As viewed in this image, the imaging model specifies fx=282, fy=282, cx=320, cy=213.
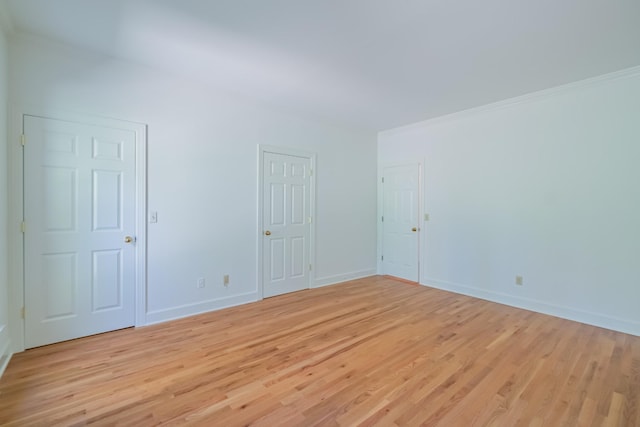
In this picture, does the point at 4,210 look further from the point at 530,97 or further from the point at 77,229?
the point at 530,97

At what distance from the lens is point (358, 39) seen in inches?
90.7

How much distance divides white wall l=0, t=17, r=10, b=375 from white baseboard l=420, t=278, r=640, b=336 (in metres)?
4.81

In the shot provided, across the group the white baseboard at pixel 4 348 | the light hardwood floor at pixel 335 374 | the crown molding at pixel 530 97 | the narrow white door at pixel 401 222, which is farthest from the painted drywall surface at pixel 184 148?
the crown molding at pixel 530 97

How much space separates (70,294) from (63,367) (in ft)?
2.27

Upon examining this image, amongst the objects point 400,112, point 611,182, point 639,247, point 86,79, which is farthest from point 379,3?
point 639,247

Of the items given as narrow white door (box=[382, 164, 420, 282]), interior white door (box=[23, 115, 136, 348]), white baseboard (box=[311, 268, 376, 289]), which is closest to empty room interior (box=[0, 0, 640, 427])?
interior white door (box=[23, 115, 136, 348])

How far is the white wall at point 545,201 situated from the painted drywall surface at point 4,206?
480 centimetres

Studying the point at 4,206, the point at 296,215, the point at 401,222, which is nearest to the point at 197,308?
the point at 296,215

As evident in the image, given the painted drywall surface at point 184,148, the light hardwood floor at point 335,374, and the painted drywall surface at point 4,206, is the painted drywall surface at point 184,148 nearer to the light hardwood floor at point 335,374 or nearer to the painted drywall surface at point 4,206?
the painted drywall surface at point 4,206

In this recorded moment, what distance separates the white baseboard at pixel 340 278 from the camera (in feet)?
14.6

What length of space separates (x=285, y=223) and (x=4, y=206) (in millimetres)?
2744

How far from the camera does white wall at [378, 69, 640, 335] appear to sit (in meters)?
2.88

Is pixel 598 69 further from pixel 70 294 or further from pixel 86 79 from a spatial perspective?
pixel 70 294

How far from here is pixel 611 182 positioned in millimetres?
2934
